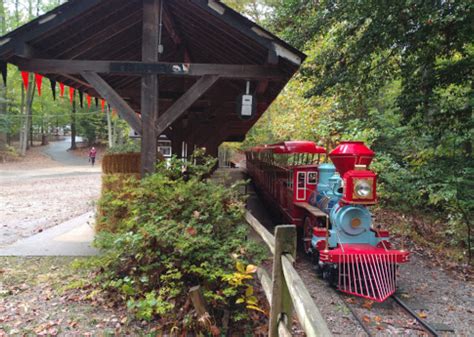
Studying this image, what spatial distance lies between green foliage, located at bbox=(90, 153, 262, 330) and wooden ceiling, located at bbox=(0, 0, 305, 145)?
242cm

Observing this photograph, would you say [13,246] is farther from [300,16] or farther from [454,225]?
[454,225]

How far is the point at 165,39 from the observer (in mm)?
8242

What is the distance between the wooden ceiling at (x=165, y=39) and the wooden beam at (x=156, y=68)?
12 cm

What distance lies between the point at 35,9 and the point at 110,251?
3831 cm

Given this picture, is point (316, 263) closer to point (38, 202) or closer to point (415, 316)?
point (415, 316)

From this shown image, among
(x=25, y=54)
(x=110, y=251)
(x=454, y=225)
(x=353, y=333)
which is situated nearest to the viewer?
(x=353, y=333)

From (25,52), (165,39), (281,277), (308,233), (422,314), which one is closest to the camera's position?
(281,277)

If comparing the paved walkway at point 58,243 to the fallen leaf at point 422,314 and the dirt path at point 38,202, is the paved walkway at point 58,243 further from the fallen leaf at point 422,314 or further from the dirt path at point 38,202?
the fallen leaf at point 422,314

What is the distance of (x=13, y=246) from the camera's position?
691cm

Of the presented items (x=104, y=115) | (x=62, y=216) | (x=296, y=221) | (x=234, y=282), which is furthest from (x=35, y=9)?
(x=234, y=282)

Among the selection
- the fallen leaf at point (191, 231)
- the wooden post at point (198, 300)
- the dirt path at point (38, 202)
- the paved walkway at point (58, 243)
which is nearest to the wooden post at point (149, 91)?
the dirt path at point (38, 202)

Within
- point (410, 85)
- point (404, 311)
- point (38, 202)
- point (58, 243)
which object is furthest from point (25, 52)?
point (38, 202)

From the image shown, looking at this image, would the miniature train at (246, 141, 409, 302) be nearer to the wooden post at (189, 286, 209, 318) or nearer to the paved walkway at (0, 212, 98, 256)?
the wooden post at (189, 286, 209, 318)

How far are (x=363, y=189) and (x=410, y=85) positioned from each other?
3.73 m
